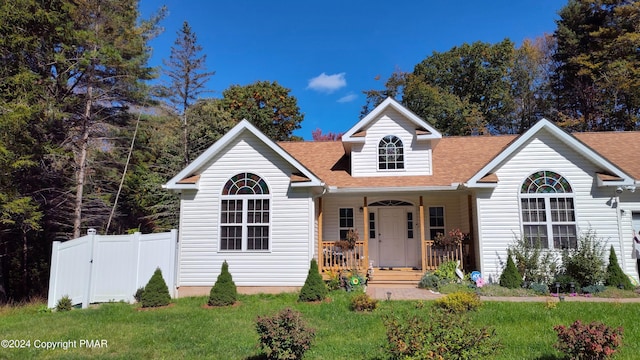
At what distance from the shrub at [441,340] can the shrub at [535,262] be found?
7.34m

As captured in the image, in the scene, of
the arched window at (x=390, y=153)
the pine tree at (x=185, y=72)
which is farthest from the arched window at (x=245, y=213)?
the pine tree at (x=185, y=72)

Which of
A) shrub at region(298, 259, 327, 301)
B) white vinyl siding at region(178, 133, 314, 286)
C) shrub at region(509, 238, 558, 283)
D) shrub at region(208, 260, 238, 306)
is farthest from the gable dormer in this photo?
shrub at region(208, 260, 238, 306)

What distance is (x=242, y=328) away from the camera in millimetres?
7465

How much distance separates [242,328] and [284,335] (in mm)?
2857

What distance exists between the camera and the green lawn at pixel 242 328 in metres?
5.99

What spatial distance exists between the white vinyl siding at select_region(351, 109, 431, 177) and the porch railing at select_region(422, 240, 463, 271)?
108 inches

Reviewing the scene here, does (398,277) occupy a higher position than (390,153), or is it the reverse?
(390,153)

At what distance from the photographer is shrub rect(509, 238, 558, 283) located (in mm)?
10852

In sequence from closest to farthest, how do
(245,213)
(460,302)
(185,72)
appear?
(460,302) → (245,213) → (185,72)

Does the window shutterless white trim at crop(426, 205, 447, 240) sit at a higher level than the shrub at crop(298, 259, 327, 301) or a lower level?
higher

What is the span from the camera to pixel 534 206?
450 inches

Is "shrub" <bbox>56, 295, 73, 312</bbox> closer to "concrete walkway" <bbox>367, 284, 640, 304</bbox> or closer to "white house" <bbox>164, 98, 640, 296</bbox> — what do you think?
"white house" <bbox>164, 98, 640, 296</bbox>

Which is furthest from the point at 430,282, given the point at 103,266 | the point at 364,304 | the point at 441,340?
the point at 103,266

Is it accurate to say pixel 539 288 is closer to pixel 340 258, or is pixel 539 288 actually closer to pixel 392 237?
pixel 392 237
